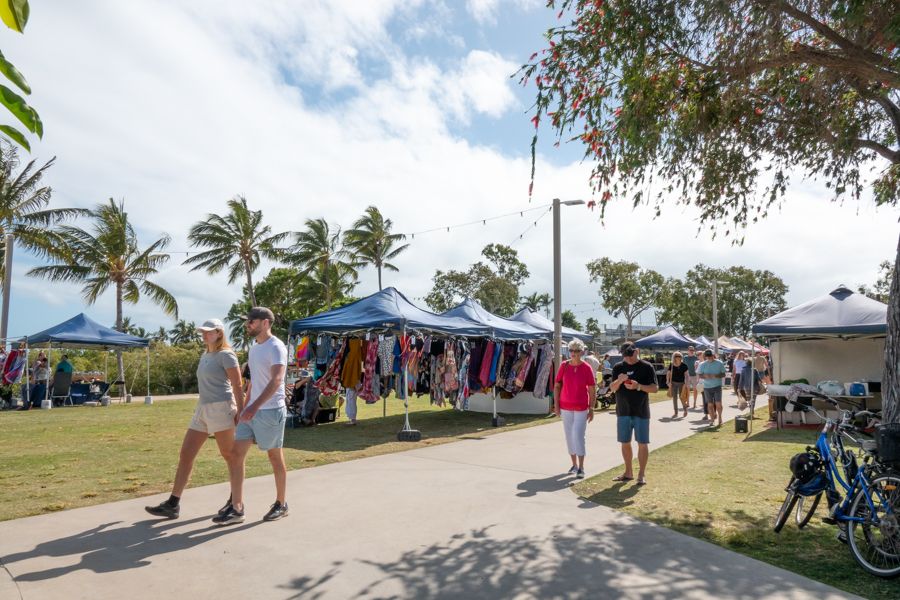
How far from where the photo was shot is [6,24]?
1325 mm

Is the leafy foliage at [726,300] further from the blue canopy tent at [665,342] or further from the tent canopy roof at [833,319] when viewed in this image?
the tent canopy roof at [833,319]

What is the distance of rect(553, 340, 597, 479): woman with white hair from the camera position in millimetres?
7520

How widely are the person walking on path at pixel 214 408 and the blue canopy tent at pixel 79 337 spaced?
53.2ft

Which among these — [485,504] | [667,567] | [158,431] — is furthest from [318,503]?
[158,431]

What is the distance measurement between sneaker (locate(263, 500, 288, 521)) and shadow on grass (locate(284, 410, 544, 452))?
158 inches

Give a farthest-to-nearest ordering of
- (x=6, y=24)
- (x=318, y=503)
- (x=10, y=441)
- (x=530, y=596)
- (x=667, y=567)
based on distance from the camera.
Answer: (x=10, y=441)
(x=318, y=503)
(x=667, y=567)
(x=530, y=596)
(x=6, y=24)

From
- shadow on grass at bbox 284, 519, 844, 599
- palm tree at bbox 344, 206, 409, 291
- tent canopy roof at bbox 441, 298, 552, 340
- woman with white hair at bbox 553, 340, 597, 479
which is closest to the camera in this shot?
shadow on grass at bbox 284, 519, 844, 599

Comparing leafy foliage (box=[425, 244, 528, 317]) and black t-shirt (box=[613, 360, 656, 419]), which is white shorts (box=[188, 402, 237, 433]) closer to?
black t-shirt (box=[613, 360, 656, 419])

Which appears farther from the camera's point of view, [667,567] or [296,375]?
[296,375]

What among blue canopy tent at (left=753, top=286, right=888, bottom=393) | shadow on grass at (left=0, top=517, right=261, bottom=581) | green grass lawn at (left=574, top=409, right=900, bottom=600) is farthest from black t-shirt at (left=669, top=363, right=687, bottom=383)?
shadow on grass at (left=0, top=517, right=261, bottom=581)

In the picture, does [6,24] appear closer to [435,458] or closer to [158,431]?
[435,458]

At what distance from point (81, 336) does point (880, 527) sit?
818 inches

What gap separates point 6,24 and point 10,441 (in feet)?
38.6

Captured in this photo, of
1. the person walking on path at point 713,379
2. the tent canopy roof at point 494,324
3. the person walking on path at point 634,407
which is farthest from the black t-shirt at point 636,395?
the person walking on path at point 713,379
